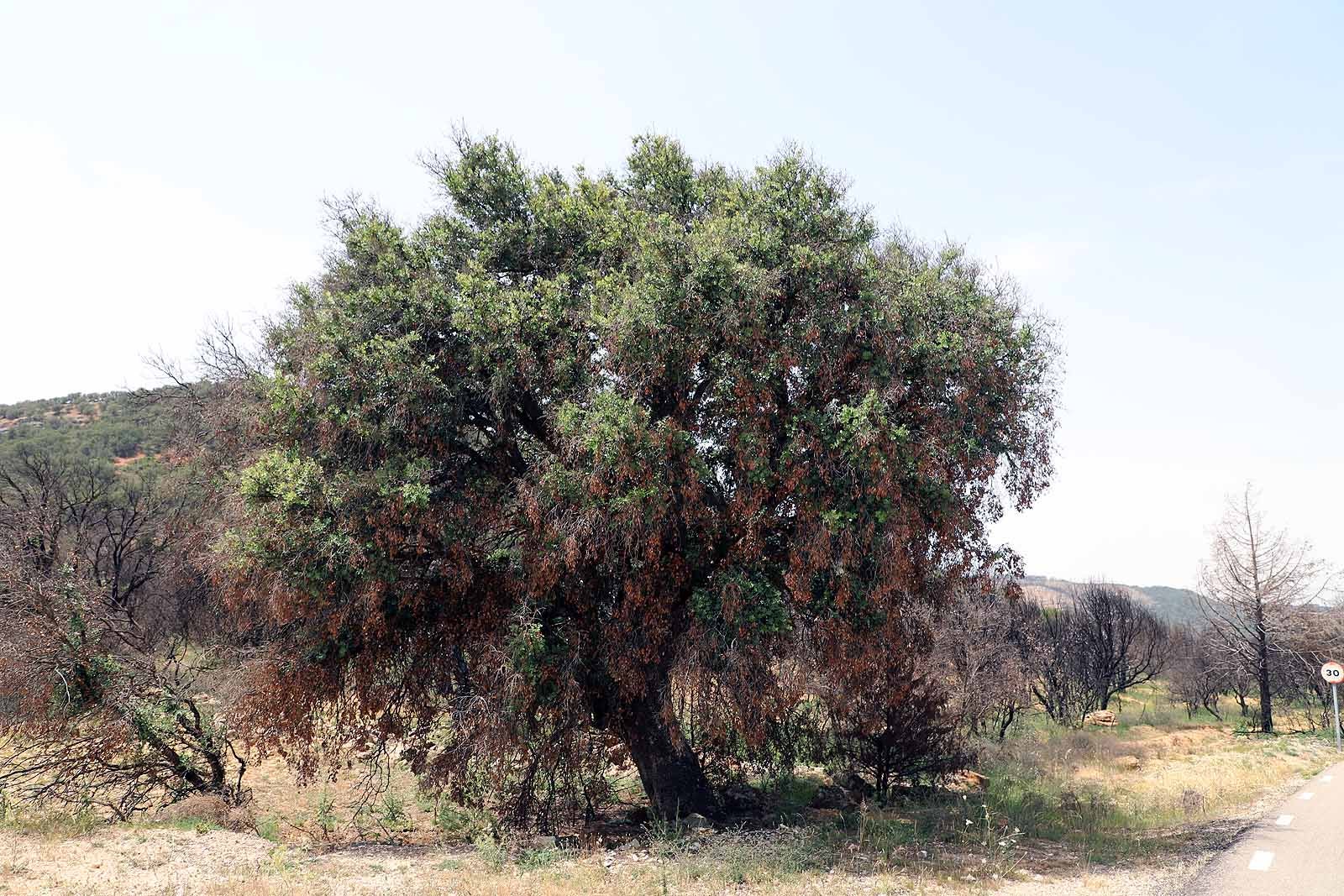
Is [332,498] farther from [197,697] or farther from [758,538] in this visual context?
[197,697]

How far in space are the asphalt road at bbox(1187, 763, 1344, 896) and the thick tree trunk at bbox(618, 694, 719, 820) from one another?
6.90 meters

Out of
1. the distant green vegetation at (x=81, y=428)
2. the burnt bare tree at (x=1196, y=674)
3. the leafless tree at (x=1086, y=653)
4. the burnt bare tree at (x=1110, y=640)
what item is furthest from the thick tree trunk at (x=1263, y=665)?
the distant green vegetation at (x=81, y=428)

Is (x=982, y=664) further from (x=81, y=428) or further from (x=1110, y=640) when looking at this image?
(x=81, y=428)

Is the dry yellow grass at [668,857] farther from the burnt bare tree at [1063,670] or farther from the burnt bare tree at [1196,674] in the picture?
the burnt bare tree at [1196,674]

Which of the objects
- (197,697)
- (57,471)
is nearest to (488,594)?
(197,697)

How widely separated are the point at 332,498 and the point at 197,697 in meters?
7.62

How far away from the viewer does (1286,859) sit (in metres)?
9.86

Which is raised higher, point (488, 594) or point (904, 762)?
point (488, 594)

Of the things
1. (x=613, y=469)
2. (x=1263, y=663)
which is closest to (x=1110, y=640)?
(x=1263, y=663)

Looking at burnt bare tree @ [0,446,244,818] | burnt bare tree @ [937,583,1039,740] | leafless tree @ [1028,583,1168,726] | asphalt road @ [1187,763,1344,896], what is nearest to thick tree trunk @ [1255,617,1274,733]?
leafless tree @ [1028,583,1168,726]

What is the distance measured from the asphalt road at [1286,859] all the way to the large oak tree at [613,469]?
14.6 feet

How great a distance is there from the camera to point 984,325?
12047mm

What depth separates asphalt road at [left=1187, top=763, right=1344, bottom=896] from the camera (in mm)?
8531

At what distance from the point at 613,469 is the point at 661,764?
18.3 feet
